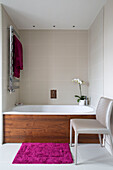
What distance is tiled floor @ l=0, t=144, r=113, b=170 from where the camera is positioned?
2.14m

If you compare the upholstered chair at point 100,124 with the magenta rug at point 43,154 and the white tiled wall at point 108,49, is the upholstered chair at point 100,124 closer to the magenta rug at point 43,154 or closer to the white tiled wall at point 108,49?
the white tiled wall at point 108,49

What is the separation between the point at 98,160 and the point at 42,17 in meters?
2.71

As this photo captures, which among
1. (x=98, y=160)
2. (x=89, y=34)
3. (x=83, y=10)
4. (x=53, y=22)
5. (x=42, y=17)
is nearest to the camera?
(x=98, y=160)

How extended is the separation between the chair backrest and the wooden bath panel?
14.9 inches

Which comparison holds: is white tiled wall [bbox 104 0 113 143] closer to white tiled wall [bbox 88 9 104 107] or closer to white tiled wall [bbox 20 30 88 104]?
white tiled wall [bbox 88 9 104 107]

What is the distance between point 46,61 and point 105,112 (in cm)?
216

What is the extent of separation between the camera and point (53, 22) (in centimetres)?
361

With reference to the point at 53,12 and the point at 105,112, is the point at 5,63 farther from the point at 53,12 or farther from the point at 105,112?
the point at 105,112

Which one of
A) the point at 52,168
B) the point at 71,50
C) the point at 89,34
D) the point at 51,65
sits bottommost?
the point at 52,168

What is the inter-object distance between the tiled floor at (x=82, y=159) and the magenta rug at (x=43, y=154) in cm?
9

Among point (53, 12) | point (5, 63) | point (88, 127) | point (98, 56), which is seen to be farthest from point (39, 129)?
point (53, 12)

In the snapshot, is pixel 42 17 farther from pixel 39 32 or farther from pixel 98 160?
pixel 98 160

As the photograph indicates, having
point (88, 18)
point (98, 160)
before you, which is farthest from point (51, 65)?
point (98, 160)

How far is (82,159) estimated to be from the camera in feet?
7.80
